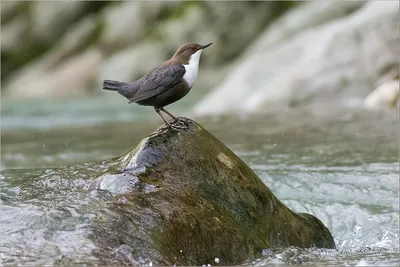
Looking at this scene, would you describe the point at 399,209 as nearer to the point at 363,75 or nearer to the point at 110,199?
the point at 110,199

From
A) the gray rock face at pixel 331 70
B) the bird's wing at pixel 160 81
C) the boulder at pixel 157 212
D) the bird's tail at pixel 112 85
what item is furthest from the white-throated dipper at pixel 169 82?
the gray rock face at pixel 331 70

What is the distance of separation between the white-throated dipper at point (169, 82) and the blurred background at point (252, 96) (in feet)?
3.51

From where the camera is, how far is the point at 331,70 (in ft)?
43.9

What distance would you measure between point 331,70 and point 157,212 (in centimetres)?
999

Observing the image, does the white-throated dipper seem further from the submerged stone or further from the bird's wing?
the submerged stone

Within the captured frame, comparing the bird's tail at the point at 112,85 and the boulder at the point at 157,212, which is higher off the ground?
the bird's tail at the point at 112,85

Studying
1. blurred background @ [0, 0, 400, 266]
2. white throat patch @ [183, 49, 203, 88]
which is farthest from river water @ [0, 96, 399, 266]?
white throat patch @ [183, 49, 203, 88]

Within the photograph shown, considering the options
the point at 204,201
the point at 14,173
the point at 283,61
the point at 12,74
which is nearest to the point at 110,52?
the point at 12,74

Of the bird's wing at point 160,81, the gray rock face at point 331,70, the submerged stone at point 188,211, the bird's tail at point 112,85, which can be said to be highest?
the gray rock face at point 331,70

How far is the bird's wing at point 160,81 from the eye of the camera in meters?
4.77

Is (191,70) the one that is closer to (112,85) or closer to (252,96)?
(112,85)

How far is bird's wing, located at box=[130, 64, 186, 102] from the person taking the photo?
477 cm

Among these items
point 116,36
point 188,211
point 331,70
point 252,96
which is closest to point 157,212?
point 188,211

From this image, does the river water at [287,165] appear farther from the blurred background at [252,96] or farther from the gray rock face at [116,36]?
the gray rock face at [116,36]
